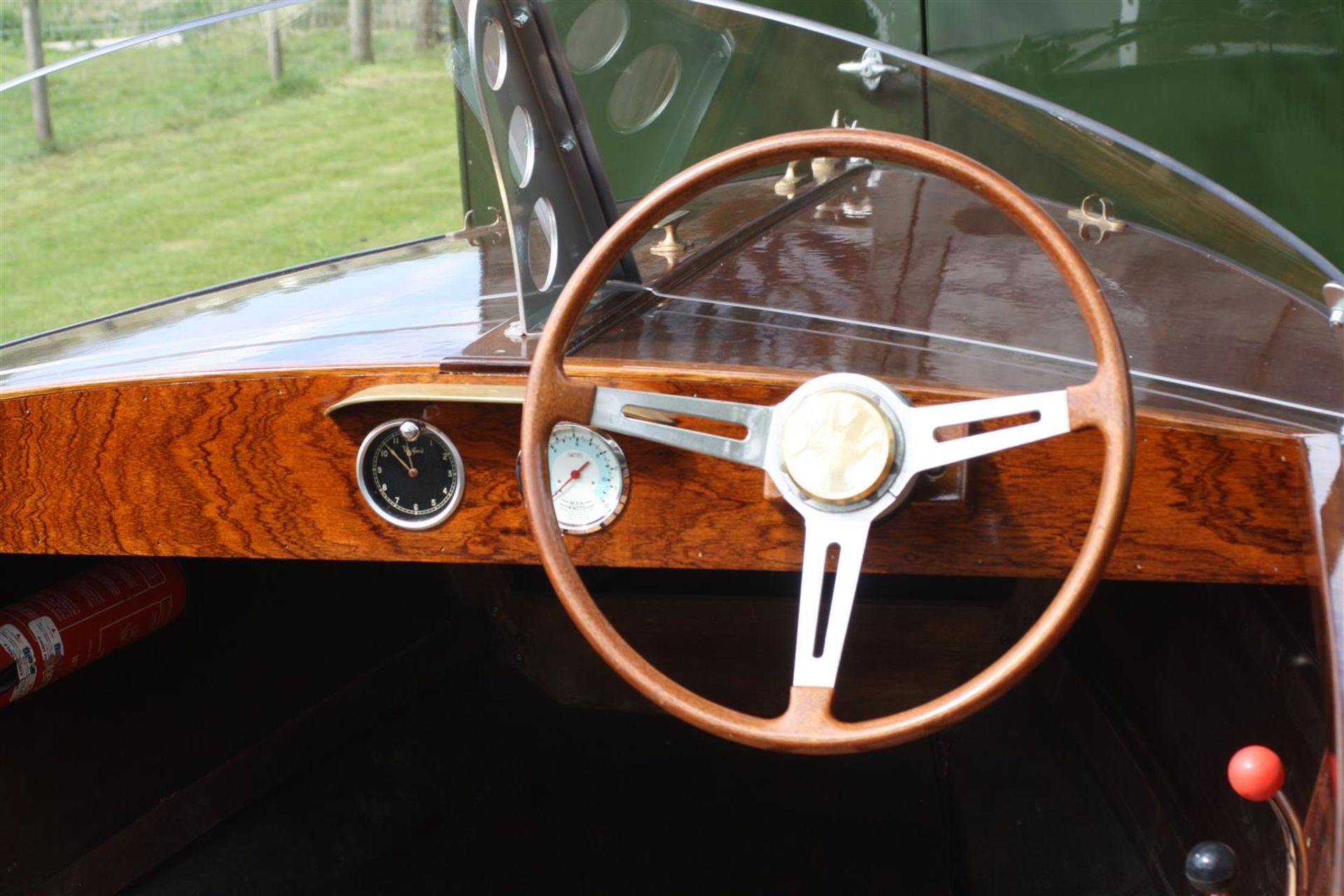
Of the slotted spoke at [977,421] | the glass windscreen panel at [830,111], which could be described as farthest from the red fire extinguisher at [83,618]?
the slotted spoke at [977,421]

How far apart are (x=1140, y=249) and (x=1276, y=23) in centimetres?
130

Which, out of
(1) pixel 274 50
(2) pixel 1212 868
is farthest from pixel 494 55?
(1) pixel 274 50

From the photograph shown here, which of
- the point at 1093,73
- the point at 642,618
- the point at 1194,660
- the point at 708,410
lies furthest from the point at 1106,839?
the point at 1093,73

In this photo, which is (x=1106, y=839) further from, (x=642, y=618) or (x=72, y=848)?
(x=72, y=848)

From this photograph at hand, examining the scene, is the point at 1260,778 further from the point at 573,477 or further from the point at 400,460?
the point at 400,460

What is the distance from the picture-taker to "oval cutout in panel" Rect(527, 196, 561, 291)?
5.56 ft

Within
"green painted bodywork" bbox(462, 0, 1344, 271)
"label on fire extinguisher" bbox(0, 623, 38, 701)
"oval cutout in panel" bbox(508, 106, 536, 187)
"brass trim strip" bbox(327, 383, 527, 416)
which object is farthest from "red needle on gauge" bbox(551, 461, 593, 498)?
"green painted bodywork" bbox(462, 0, 1344, 271)

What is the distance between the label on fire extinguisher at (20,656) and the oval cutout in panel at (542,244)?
3.16 feet

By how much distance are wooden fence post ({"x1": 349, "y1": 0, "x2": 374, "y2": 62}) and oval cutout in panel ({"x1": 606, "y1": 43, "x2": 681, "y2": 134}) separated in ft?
1.33

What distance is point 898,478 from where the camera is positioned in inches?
51.4

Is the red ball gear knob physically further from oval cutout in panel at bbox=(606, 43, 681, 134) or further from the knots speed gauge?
oval cutout in panel at bbox=(606, 43, 681, 134)

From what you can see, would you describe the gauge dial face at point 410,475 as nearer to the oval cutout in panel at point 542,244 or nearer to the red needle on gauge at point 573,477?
the red needle on gauge at point 573,477

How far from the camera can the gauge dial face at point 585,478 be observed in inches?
60.1

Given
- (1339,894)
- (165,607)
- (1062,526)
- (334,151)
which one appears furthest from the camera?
(334,151)
